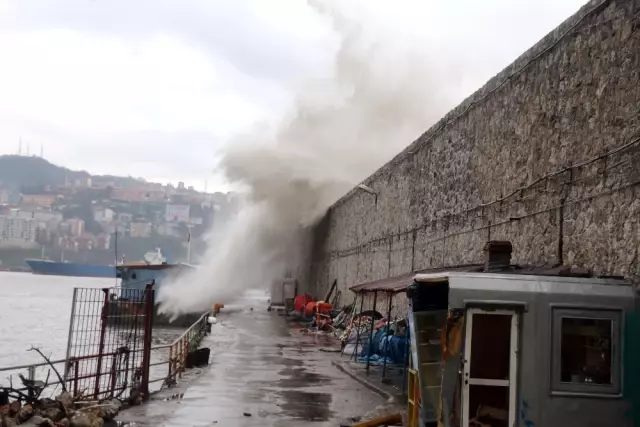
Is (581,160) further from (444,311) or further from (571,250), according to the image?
(444,311)

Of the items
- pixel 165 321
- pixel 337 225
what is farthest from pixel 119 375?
pixel 165 321

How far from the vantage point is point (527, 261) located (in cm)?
1095

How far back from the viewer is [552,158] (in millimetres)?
10453

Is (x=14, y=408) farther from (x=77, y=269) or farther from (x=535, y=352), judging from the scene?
→ (x=77, y=269)

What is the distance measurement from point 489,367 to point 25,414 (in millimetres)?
7898

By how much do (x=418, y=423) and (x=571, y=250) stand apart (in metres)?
3.02

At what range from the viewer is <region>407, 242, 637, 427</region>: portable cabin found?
6.53m

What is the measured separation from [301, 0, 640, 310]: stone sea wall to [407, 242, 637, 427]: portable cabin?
1.31 metres

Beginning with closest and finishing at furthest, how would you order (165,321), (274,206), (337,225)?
1. (337,225)
2. (274,206)
3. (165,321)

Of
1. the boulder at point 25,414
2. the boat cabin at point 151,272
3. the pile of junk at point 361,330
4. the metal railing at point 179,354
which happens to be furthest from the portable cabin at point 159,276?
the boulder at point 25,414

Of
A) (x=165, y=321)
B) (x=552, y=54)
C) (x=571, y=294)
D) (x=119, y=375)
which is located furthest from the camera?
(x=165, y=321)

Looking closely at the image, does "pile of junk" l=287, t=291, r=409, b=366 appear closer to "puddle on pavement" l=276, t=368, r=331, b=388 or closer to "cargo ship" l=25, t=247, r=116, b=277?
"puddle on pavement" l=276, t=368, r=331, b=388

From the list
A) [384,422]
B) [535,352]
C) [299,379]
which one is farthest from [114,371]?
[535,352]

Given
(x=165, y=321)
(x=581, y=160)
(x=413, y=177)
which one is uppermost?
(x=413, y=177)
